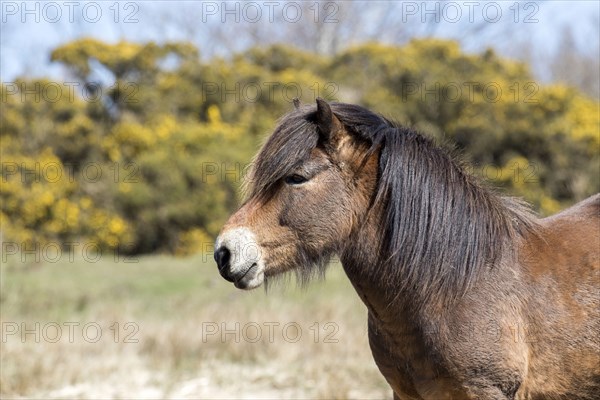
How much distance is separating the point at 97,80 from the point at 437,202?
17.3 meters

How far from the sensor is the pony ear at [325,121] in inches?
153

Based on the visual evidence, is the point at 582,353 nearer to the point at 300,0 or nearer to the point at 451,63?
the point at 451,63

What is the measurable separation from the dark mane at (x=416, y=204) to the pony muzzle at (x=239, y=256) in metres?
0.27

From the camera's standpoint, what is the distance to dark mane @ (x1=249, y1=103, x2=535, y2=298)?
392cm

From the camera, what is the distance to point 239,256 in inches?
150

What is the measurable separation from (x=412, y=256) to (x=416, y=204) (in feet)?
0.85
